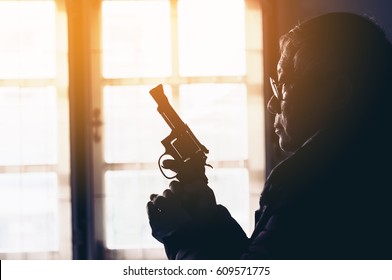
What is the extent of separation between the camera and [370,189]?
82 cm

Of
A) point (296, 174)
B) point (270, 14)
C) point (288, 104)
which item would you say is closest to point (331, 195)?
point (296, 174)

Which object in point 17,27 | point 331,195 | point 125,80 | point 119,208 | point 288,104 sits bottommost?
point 119,208

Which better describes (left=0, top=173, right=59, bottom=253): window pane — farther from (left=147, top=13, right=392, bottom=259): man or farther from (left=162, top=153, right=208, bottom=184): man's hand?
(left=147, top=13, right=392, bottom=259): man

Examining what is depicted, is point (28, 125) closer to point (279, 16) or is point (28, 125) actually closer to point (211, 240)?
point (279, 16)

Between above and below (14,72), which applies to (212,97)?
below

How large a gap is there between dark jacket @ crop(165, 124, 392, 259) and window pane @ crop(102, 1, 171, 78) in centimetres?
143

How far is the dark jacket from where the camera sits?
0.80 metres

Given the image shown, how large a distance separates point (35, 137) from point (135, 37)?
731 millimetres

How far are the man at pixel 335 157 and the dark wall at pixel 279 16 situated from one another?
124cm

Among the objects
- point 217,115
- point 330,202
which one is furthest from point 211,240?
point 217,115

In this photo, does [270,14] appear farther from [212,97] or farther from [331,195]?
[331,195]

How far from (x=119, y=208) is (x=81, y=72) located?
0.72 m

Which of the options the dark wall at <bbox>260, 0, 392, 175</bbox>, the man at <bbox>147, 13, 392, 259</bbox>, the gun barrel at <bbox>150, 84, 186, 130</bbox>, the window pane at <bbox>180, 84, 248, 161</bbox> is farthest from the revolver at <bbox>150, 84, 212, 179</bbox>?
the dark wall at <bbox>260, 0, 392, 175</bbox>

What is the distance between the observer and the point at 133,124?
2.13m
